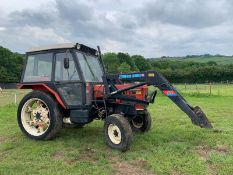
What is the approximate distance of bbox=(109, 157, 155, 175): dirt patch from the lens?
537 cm

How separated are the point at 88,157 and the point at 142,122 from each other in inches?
99.0

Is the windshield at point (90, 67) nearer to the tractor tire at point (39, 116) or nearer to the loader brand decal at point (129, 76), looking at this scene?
the loader brand decal at point (129, 76)

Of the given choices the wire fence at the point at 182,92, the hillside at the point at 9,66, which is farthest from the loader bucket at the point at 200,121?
the hillside at the point at 9,66

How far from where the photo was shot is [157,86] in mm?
7059

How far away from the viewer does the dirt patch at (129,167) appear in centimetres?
537

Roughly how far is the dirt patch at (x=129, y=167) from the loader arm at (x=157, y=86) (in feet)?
5.26

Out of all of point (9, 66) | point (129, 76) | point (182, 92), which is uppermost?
point (9, 66)

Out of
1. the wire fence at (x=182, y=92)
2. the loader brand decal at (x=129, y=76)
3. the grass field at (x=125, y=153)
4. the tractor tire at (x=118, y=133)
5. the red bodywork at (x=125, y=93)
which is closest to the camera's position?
the grass field at (x=125, y=153)

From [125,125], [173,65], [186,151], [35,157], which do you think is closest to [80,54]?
[125,125]

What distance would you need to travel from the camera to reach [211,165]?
5625 millimetres

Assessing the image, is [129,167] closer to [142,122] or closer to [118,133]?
[118,133]

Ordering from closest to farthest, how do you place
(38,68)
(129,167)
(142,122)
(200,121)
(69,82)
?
(129,167), (200,121), (69,82), (38,68), (142,122)

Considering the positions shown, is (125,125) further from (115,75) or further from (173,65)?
(173,65)

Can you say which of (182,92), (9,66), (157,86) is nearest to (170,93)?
(157,86)
